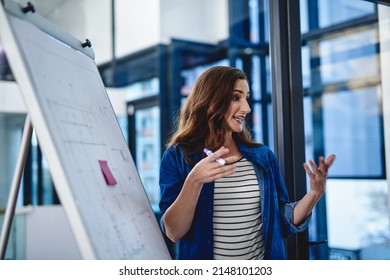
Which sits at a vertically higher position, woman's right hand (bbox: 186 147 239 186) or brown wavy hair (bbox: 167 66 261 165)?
brown wavy hair (bbox: 167 66 261 165)

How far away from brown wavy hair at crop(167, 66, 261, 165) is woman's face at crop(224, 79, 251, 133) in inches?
0.6

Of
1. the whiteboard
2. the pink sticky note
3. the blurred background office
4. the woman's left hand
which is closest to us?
the whiteboard

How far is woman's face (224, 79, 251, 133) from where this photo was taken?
1.35m

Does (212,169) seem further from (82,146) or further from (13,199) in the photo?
(13,199)

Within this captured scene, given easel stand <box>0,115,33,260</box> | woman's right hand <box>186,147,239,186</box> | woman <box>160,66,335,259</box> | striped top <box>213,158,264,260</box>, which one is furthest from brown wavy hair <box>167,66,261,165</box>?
easel stand <box>0,115,33,260</box>

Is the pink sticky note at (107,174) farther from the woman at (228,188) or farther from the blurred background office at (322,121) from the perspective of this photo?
the blurred background office at (322,121)

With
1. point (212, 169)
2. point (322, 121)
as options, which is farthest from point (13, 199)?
point (322, 121)

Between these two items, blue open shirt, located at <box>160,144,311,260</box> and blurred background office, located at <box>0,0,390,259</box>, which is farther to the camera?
blurred background office, located at <box>0,0,390,259</box>

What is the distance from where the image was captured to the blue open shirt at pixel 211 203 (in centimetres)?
129

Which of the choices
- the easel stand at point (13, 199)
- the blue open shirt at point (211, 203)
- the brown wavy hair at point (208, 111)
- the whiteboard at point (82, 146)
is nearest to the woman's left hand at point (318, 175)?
the blue open shirt at point (211, 203)

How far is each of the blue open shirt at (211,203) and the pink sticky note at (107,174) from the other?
26 cm

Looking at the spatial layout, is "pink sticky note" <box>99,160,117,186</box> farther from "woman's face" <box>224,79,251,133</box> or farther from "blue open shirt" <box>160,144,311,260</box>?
"woman's face" <box>224,79,251,133</box>

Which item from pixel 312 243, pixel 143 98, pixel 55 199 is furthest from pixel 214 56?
pixel 312 243
